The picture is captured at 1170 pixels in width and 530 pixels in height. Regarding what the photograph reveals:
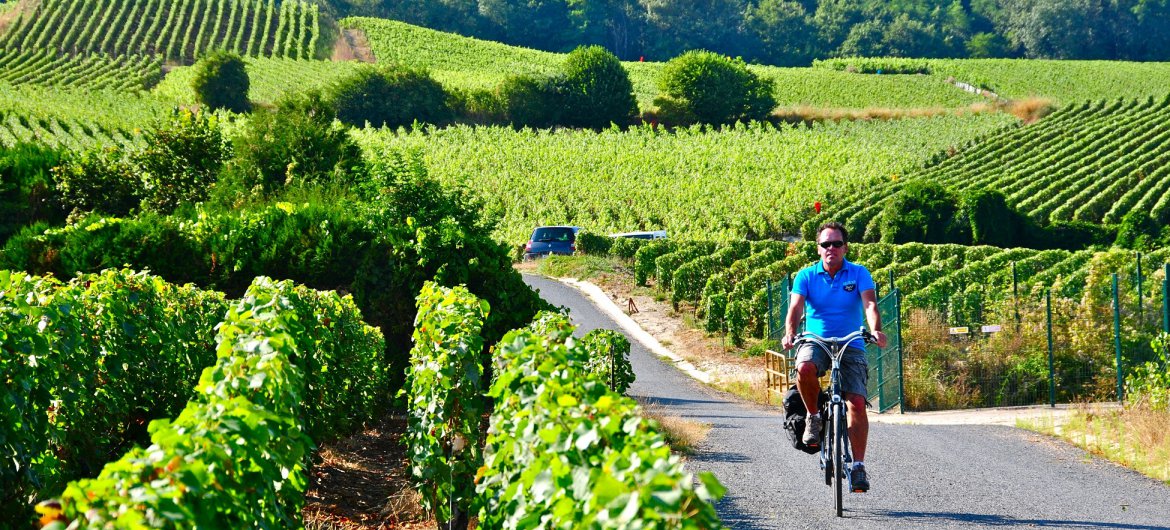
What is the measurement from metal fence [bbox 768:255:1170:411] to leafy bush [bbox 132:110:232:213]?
39.9 feet

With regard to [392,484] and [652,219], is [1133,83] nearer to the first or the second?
[652,219]

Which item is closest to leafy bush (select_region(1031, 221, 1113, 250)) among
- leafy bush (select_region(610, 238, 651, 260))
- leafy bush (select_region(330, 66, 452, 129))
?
leafy bush (select_region(610, 238, 651, 260))

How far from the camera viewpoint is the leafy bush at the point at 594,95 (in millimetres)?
75375

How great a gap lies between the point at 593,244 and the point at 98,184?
20.5m

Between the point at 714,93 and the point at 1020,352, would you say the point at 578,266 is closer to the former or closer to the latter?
the point at 1020,352

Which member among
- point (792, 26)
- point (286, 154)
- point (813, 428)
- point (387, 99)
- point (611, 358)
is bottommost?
point (611, 358)

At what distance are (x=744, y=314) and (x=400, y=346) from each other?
13.0m

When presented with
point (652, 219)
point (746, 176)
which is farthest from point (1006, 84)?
point (652, 219)

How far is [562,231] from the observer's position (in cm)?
3981

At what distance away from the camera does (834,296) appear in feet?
26.3

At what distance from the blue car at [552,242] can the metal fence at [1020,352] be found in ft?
→ 73.3

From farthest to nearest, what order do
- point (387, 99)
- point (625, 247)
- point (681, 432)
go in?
1. point (387, 99)
2. point (625, 247)
3. point (681, 432)

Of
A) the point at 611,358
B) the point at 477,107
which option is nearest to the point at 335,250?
the point at 611,358

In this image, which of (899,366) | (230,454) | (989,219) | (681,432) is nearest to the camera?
(230,454)
